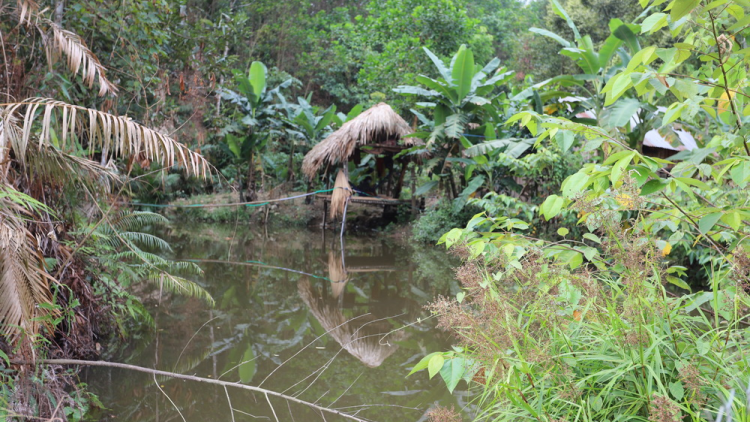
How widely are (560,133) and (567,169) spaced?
6838 millimetres

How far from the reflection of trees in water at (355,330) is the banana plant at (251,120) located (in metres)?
7.10

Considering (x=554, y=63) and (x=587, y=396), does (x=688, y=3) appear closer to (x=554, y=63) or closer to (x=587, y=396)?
(x=587, y=396)

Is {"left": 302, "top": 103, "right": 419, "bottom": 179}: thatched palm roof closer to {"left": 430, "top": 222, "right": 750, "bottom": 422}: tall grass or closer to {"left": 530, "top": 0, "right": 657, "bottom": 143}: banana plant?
{"left": 530, "top": 0, "right": 657, "bottom": 143}: banana plant

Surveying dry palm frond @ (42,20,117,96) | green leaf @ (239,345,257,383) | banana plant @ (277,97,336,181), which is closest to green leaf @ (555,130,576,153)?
green leaf @ (239,345,257,383)

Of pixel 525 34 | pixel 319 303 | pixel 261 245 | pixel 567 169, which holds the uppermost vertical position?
pixel 525 34

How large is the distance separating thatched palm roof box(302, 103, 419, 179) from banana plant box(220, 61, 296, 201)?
2.61 metres

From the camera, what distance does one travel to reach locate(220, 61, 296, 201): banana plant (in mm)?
12773

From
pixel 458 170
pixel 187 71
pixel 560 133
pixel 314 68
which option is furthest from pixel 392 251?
pixel 314 68

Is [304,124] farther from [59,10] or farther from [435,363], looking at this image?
[435,363]

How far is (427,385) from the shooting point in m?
3.85

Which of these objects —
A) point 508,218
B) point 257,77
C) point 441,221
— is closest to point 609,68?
point 441,221

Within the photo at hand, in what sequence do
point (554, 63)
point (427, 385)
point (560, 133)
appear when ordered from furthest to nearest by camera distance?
1. point (554, 63)
2. point (427, 385)
3. point (560, 133)

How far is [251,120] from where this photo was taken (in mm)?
12875

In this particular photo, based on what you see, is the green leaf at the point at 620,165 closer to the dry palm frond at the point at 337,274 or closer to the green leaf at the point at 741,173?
the green leaf at the point at 741,173
